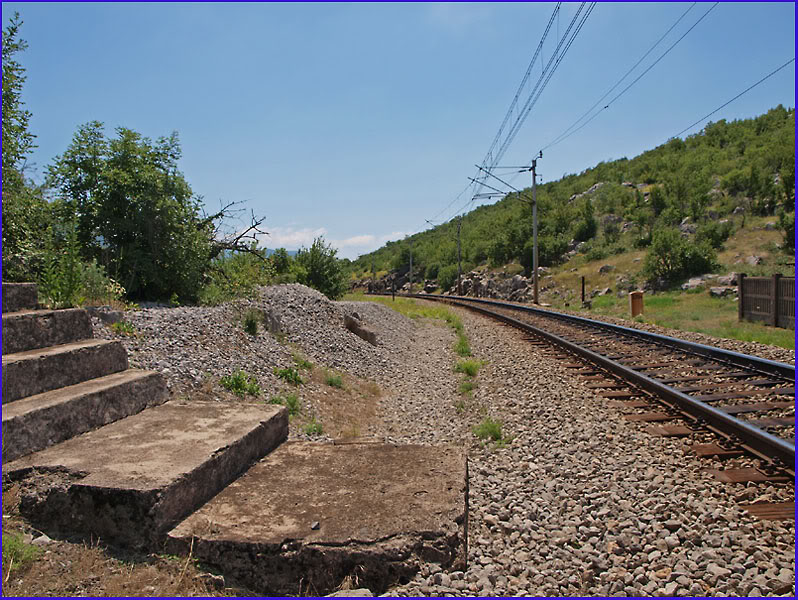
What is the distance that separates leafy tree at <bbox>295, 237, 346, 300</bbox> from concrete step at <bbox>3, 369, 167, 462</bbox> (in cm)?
1662

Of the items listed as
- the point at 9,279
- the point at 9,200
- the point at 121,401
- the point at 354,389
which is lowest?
the point at 354,389

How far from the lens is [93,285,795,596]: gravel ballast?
300cm

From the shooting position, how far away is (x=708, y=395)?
6.38 m

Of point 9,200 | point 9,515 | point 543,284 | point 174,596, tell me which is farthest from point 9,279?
point 543,284

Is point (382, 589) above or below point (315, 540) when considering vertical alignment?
below

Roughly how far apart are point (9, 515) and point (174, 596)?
4.51 feet

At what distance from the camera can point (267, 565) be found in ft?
10.2

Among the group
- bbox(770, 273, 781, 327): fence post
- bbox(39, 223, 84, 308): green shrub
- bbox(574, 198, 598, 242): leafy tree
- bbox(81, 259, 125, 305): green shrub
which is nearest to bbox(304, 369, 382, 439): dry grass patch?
bbox(39, 223, 84, 308): green shrub

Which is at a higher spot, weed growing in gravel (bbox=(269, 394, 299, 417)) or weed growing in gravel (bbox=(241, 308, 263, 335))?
weed growing in gravel (bbox=(241, 308, 263, 335))

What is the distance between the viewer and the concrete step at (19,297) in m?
5.33

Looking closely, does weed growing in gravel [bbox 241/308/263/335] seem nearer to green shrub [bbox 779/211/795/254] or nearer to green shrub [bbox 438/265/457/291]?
green shrub [bbox 779/211/795/254]

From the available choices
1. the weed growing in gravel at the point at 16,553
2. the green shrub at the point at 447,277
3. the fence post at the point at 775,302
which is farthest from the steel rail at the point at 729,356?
the green shrub at the point at 447,277

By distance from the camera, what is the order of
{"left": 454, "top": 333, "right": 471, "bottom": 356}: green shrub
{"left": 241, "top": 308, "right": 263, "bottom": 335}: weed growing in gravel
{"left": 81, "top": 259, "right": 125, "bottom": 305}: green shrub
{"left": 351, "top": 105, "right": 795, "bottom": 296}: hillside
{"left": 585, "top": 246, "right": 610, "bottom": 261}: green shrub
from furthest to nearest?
{"left": 585, "top": 246, "right": 610, "bottom": 261}: green shrub < {"left": 351, "top": 105, "right": 795, "bottom": 296}: hillside < {"left": 454, "top": 333, "right": 471, "bottom": 356}: green shrub < {"left": 241, "top": 308, "right": 263, "bottom": 335}: weed growing in gravel < {"left": 81, "top": 259, "right": 125, "bottom": 305}: green shrub

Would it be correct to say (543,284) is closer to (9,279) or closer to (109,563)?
(9,279)
